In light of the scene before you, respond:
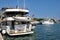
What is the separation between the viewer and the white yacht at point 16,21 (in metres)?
44.5

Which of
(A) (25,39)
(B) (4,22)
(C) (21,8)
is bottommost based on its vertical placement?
(A) (25,39)

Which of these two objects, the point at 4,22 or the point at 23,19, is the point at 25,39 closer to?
the point at 23,19

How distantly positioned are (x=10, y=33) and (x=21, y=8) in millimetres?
7902

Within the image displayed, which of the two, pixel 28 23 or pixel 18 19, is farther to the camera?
pixel 28 23

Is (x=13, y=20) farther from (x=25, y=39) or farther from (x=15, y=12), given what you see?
(x=25, y=39)

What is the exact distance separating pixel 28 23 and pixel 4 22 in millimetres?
5380

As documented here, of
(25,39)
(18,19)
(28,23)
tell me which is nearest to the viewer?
(25,39)

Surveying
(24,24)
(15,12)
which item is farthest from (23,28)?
(15,12)

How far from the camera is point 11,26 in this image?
153 ft

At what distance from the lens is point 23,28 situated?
4538cm

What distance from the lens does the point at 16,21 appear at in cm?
4556

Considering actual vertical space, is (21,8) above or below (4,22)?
above

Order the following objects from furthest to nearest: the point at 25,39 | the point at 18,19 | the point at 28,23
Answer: the point at 28,23, the point at 18,19, the point at 25,39

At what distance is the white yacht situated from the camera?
146 feet
